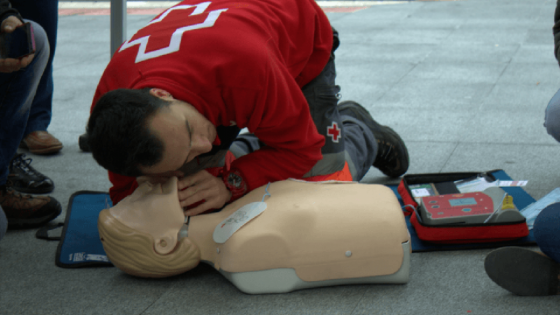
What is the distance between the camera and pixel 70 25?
6246mm

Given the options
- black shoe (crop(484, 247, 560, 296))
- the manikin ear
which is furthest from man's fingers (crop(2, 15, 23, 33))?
black shoe (crop(484, 247, 560, 296))

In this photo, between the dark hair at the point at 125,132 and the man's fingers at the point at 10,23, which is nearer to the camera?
the dark hair at the point at 125,132

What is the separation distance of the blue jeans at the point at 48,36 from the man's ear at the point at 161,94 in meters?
1.27

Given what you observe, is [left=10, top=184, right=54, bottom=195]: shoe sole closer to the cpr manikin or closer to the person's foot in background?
the person's foot in background

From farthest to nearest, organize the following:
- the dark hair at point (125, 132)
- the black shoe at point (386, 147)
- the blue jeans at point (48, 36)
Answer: the blue jeans at point (48, 36) < the black shoe at point (386, 147) < the dark hair at point (125, 132)

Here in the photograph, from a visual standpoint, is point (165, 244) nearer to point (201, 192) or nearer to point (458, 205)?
point (201, 192)

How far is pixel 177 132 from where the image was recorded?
3.91 ft

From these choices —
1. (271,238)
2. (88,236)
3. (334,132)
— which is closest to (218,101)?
(271,238)

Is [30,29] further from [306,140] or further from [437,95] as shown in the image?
[437,95]

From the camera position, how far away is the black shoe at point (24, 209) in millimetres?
1809

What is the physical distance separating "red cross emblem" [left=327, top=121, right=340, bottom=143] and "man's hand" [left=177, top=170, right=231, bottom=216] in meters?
0.41

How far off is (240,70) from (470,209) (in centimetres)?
74

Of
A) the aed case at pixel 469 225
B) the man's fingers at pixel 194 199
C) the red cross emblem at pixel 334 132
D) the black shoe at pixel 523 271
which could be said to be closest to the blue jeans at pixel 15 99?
the man's fingers at pixel 194 199

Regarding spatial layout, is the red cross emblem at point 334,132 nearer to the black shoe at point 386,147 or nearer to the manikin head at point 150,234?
the black shoe at point 386,147
